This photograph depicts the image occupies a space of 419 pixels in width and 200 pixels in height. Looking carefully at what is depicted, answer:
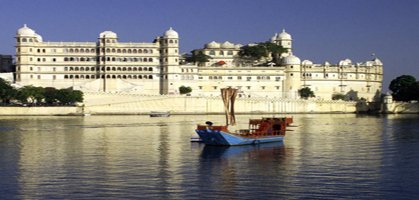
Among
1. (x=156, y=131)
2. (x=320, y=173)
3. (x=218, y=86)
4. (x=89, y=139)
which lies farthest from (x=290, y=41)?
(x=320, y=173)

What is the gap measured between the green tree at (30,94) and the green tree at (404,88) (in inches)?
2275

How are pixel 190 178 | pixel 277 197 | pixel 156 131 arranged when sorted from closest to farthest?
pixel 277 197, pixel 190 178, pixel 156 131

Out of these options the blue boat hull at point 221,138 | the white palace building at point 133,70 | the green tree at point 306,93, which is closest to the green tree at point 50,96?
the white palace building at point 133,70

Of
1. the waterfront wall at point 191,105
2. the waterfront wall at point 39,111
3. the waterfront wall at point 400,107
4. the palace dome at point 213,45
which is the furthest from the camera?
the palace dome at point 213,45

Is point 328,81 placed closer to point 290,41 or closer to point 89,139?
point 290,41

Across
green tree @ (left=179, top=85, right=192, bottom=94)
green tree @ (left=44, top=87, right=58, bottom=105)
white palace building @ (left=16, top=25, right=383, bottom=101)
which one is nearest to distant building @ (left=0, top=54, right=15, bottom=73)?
white palace building @ (left=16, top=25, right=383, bottom=101)

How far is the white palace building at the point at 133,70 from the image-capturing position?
326 feet

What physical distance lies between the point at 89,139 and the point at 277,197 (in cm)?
2591

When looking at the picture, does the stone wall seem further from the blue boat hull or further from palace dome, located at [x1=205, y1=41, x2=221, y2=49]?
the blue boat hull

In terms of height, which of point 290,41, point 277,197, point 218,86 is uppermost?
point 290,41

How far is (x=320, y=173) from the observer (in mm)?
30141

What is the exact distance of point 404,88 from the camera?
108 metres

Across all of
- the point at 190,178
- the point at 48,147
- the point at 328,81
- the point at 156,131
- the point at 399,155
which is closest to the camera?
the point at 190,178

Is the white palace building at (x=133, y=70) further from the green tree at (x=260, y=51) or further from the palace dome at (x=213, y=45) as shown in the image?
the palace dome at (x=213, y=45)
